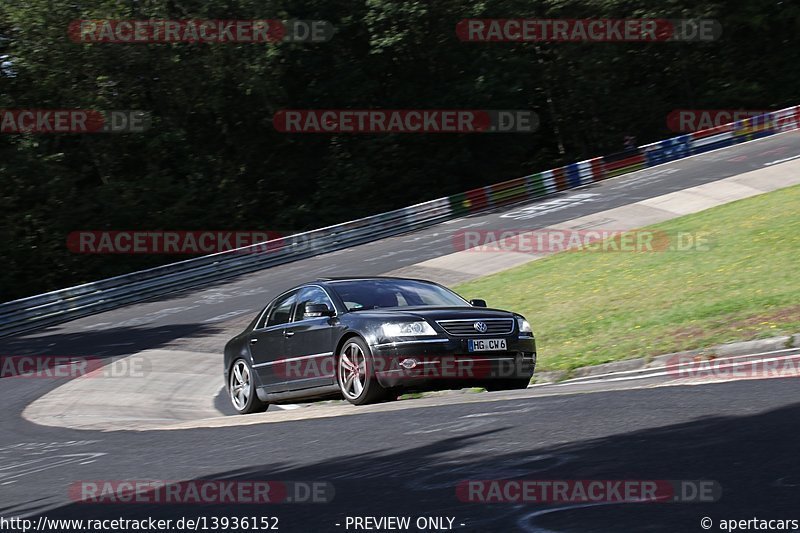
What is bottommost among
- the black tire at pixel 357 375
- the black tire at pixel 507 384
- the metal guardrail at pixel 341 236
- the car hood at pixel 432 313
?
the black tire at pixel 507 384

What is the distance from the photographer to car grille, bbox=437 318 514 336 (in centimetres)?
Result: 1109

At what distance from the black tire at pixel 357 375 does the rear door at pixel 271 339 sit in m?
1.22

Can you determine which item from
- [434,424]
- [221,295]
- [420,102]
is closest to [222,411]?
[434,424]

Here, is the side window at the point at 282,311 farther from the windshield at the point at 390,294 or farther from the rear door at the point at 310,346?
the windshield at the point at 390,294

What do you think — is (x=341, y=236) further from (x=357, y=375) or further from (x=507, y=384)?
(x=357, y=375)

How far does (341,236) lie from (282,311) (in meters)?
22.0

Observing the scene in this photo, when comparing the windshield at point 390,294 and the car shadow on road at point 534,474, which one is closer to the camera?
the car shadow on road at point 534,474

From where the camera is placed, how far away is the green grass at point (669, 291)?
14.1 metres

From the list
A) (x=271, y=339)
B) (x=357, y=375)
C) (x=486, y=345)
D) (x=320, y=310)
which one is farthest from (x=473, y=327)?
(x=271, y=339)

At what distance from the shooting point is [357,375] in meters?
11.3

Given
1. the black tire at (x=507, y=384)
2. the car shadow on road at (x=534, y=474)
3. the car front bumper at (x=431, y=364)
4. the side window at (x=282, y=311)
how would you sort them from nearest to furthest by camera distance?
the car shadow on road at (x=534, y=474), the car front bumper at (x=431, y=364), the black tire at (x=507, y=384), the side window at (x=282, y=311)

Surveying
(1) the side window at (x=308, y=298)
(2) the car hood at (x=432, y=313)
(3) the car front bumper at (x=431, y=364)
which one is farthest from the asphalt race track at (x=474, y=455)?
(1) the side window at (x=308, y=298)

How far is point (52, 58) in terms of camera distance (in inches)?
1545

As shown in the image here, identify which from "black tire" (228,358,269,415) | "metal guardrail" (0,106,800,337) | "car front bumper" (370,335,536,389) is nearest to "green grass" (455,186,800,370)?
"car front bumper" (370,335,536,389)
